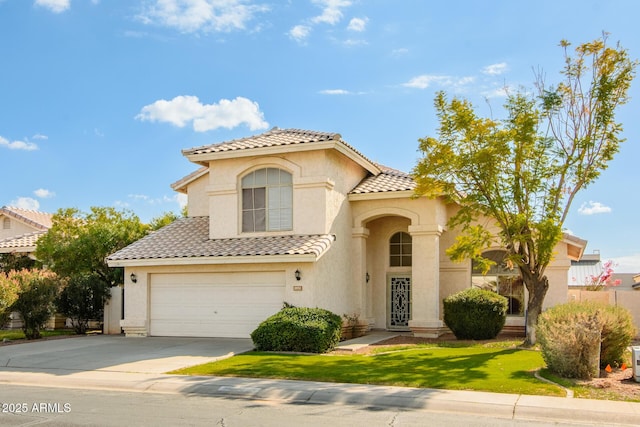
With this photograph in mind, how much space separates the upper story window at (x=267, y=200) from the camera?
20188 mm

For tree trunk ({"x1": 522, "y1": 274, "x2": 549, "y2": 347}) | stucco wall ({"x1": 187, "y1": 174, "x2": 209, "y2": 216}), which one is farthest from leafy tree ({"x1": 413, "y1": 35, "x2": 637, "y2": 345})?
stucco wall ({"x1": 187, "y1": 174, "x2": 209, "y2": 216})

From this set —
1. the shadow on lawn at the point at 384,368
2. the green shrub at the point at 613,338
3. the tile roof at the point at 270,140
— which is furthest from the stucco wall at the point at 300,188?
the green shrub at the point at 613,338

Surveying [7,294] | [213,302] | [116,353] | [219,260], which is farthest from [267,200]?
[7,294]

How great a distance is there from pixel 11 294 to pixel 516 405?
1569cm

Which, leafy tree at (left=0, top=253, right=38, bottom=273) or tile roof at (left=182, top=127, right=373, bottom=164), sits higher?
tile roof at (left=182, top=127, right=373, bottom=164)

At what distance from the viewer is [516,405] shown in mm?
9883

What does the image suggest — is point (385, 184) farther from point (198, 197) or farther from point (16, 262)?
point (16, 262)

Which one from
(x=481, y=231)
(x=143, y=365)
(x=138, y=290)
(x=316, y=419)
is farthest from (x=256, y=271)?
(x=316, y=419)

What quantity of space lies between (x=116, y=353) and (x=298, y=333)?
484 centimetres

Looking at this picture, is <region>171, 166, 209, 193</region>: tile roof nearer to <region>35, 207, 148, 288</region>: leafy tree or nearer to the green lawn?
<region>35, 207, 148, 288</region>: leafy tree

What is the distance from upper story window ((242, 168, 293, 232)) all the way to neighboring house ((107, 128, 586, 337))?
0.11 feet

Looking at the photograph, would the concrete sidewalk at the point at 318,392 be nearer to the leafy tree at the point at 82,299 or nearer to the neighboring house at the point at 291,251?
the neighboring house at the point at 291,251

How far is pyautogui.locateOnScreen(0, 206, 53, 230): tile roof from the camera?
34.2 meters

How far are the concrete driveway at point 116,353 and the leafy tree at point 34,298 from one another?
110cm
